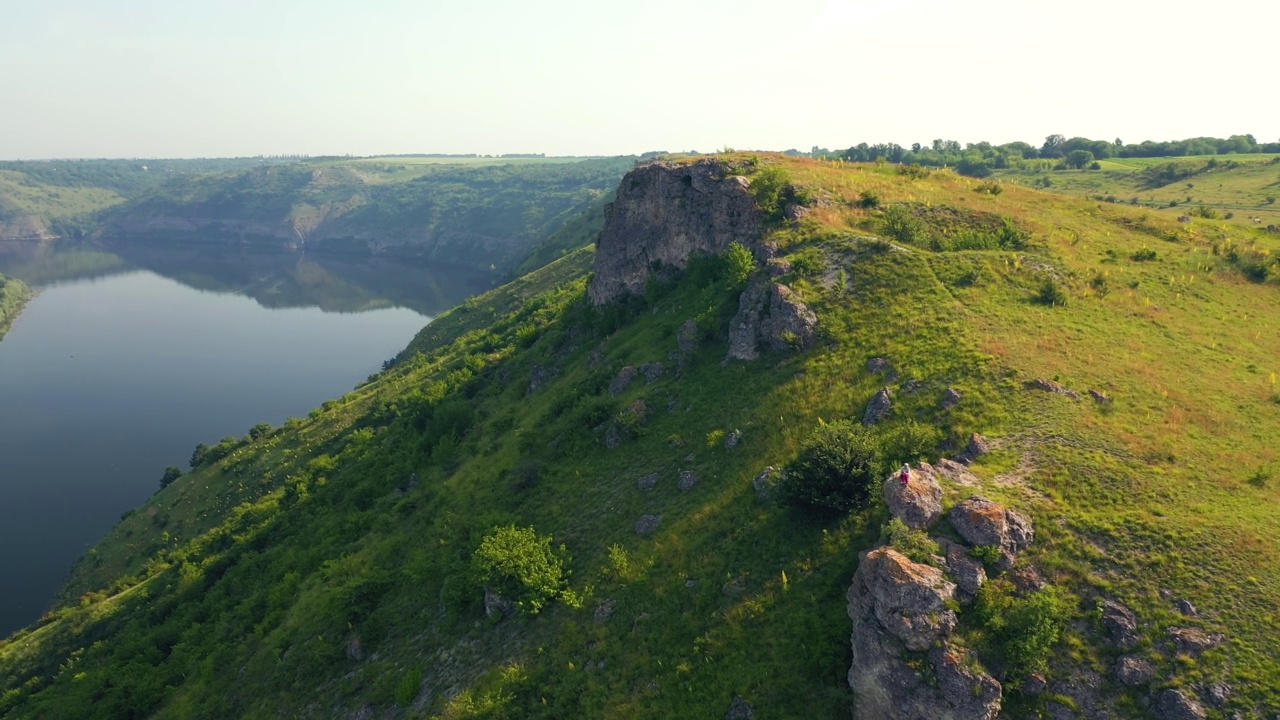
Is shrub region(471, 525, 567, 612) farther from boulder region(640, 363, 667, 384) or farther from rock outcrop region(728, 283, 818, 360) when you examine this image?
rock outcrop region(728, 283, 818, 360)

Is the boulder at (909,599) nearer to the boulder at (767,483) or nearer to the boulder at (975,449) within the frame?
the boulder at (975,449)

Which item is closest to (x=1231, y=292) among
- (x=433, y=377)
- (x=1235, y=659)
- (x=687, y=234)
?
(x=1235, y=659)

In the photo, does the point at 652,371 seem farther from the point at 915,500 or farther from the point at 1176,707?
the point at 1176,707

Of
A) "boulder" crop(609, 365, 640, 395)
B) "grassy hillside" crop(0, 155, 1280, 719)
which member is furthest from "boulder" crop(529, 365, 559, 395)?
"boulder" crop(609, 365, 640, 395)

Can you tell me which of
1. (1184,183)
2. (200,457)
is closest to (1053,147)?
(1184,183)

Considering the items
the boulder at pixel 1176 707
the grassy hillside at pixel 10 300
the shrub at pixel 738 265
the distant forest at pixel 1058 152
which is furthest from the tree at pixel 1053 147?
the grassy hillside at pixel 10 300
